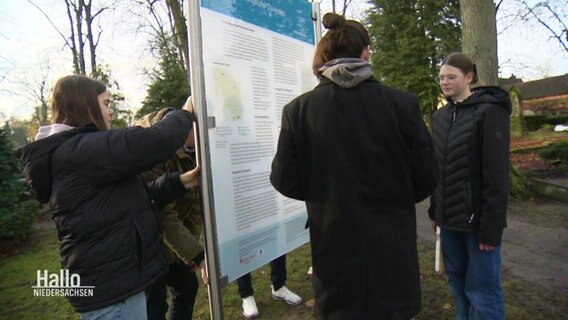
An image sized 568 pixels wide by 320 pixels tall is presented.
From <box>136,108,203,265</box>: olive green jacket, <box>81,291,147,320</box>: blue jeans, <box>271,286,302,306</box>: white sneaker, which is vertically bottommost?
<box>271,286,302,306</box>: white sneaker

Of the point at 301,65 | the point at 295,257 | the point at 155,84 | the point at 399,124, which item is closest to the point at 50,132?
the point at 399,124

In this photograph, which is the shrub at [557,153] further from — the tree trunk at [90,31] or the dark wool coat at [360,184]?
the tree trunk at [90,31]

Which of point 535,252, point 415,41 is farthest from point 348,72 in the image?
point 415,41

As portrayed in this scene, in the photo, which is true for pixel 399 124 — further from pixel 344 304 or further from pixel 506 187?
pixel 506 187

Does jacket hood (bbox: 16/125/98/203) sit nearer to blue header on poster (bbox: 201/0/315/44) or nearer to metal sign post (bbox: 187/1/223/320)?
metal sign post (bbox: 187/1/223/320)

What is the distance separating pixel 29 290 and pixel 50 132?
3971mm

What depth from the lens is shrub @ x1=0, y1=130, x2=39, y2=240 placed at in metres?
6.73

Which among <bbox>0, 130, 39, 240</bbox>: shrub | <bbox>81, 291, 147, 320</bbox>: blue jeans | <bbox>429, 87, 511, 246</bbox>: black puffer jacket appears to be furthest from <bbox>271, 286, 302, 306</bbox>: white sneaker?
<bbox>0, 130, 39, 240</bbox>: shrub

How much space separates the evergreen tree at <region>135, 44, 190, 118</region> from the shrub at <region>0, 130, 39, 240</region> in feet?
23.6

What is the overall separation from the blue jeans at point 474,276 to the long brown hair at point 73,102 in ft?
7.64

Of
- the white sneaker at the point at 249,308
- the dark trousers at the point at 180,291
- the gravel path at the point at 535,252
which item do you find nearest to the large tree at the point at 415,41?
the gravel path at the point at 535,252

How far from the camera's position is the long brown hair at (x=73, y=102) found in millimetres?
1779

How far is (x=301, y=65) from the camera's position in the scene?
3037 millimetres

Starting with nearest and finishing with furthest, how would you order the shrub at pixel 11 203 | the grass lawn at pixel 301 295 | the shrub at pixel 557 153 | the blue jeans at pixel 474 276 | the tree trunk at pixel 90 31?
the blue jeans at pixel 474 276, the grass lawn at pixel 301 295, the shrub at pixel 11 203, the shrub at pixel 557 153, the tree trunk at pixel 90 31
